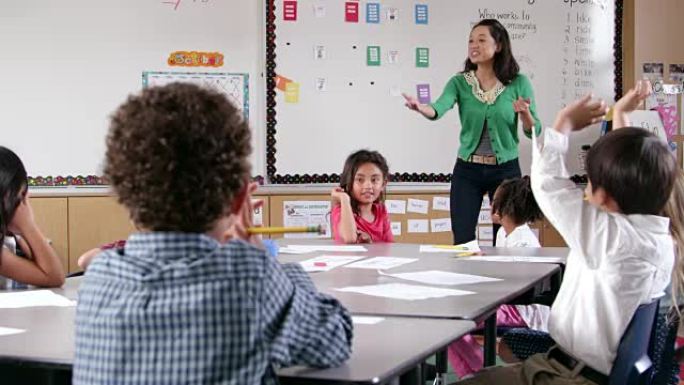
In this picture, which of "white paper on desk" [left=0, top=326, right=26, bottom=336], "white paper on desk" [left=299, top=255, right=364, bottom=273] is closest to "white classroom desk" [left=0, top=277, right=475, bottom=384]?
"white paper on desk" [left=0, top=326, right=26, bottom=336]

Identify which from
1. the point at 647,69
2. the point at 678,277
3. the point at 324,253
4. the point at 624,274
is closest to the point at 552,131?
the point at 624,274

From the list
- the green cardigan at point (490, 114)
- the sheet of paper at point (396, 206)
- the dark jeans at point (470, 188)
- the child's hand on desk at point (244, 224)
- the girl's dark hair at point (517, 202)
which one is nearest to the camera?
the child's hand on desk at point (244, 224)

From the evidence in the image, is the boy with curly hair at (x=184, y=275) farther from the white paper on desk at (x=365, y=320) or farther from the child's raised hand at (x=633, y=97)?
the child's raised hand at (x=633, y=97)

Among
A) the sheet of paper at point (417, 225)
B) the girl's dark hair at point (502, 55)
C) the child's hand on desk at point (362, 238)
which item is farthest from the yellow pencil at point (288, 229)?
the sheet of paper at point (417, 225)

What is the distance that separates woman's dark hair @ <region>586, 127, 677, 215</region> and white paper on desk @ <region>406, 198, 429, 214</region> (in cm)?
304

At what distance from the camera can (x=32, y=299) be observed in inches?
73.7

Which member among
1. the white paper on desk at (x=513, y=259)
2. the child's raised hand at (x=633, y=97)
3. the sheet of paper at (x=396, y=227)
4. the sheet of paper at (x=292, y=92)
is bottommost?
the sheet of paper at (x=396, y=227)

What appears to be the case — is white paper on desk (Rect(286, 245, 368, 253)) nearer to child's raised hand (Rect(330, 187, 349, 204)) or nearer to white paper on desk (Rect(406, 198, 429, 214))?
child's raised hand (Rect(330, 187, 349, 204))

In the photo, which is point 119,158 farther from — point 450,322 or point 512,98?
point 512,98

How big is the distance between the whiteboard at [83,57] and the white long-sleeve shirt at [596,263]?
9.72 ft

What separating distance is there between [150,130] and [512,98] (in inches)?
131

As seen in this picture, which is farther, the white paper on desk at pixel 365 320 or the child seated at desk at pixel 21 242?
the child seated at desk at pixel 21 242

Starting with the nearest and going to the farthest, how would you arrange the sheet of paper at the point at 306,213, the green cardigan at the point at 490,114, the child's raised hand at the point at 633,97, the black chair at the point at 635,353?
the black chair at the point at 635,353 → the child's raised hand at the point at 633,97 → the green cardigan at the point at 490,114 → the sheet of paper at the point at 306,213

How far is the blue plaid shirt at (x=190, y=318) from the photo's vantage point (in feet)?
3.46
